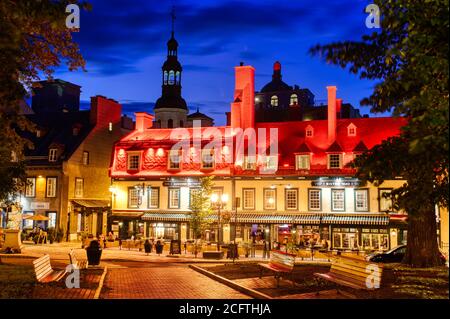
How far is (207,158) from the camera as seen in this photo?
143 feet

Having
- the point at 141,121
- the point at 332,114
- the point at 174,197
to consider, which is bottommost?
the point at 174,197

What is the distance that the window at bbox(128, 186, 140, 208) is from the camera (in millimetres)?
45312

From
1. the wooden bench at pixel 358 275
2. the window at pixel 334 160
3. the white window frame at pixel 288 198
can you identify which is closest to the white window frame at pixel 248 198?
the white window frame at pixel 288 198

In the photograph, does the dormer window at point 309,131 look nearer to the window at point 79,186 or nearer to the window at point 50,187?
the window at point 79,186

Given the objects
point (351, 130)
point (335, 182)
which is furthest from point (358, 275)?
point (351, 130)

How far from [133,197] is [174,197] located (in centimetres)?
411

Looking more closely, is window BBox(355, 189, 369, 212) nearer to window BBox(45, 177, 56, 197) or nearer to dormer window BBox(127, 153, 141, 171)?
dormer window BBox(127, 153, 141, 171)

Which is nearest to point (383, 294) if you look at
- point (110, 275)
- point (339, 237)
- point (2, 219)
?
point (110, 275)

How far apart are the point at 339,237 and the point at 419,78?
101 ft

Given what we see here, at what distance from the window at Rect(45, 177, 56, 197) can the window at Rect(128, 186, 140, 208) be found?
6.95m

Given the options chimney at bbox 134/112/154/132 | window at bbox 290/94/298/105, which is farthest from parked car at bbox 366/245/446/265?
window at bbox 290/94/298/105

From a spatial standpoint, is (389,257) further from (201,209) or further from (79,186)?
(79,186)

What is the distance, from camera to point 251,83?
Result: 45.4m

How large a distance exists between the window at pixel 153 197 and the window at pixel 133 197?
3.98 feet
